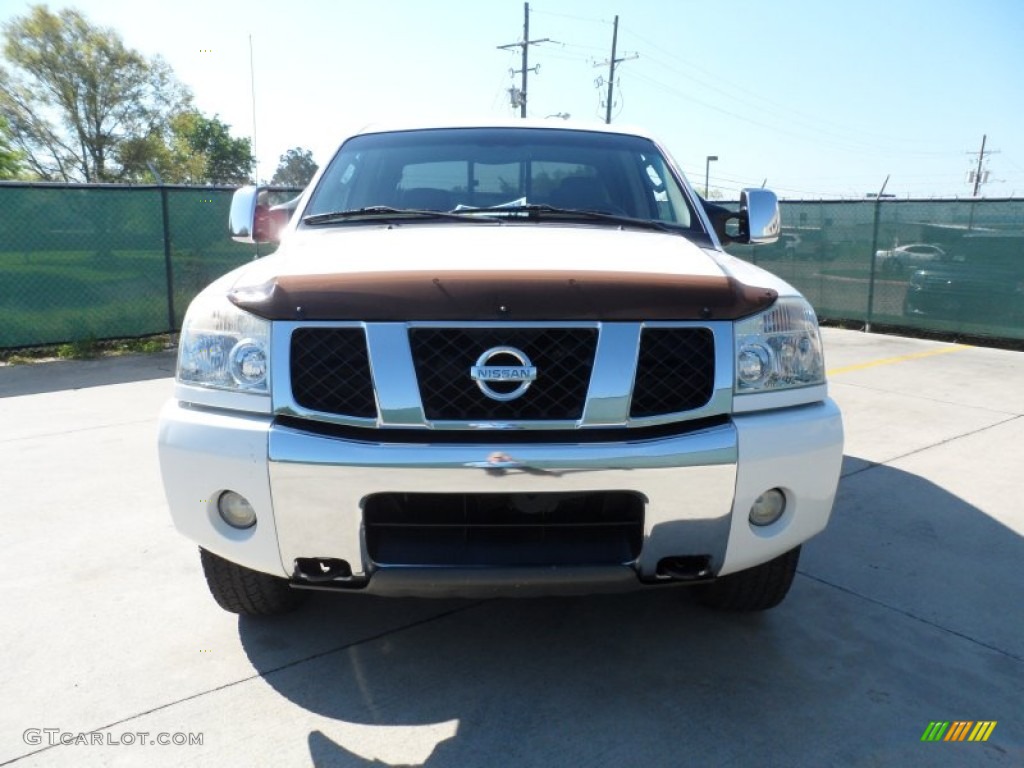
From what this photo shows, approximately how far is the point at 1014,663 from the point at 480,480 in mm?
1939

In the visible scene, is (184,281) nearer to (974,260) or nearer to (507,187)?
(507,187)

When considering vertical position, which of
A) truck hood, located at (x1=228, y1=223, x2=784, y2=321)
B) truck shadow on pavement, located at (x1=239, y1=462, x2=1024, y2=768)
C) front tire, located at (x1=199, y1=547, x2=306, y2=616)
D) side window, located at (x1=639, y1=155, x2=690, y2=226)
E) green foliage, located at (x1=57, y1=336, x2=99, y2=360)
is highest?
side window, located at (x1=639, y1=155, x2=690, y2=226)

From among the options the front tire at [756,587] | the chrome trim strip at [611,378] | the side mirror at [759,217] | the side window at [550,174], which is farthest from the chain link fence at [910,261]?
the chrome trim strip at [611,378]

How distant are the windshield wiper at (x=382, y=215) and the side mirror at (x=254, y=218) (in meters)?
0.36

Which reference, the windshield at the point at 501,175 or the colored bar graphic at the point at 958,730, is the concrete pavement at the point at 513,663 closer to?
the colored bar graphic at the point at 958,730

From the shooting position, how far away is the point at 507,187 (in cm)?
331

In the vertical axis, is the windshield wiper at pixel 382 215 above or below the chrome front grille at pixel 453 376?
above

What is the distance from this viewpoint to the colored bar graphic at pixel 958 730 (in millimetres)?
2186

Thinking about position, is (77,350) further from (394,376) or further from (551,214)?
(394,376)

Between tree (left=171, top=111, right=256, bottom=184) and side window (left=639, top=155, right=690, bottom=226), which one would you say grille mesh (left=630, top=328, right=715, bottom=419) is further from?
tree (left=171, top=111, right=256, bottom=184)

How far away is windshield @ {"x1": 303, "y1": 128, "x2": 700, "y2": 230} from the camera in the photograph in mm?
3252

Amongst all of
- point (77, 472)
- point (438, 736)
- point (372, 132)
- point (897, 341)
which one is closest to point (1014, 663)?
point (438, 736)

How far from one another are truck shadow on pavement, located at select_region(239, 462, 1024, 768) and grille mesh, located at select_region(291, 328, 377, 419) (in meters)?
0.92

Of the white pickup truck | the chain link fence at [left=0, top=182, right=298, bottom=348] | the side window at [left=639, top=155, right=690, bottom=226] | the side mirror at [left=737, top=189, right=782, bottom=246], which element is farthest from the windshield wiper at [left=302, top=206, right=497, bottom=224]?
the chain link fence at [left=0, top=182, right=298, bottom=348]
